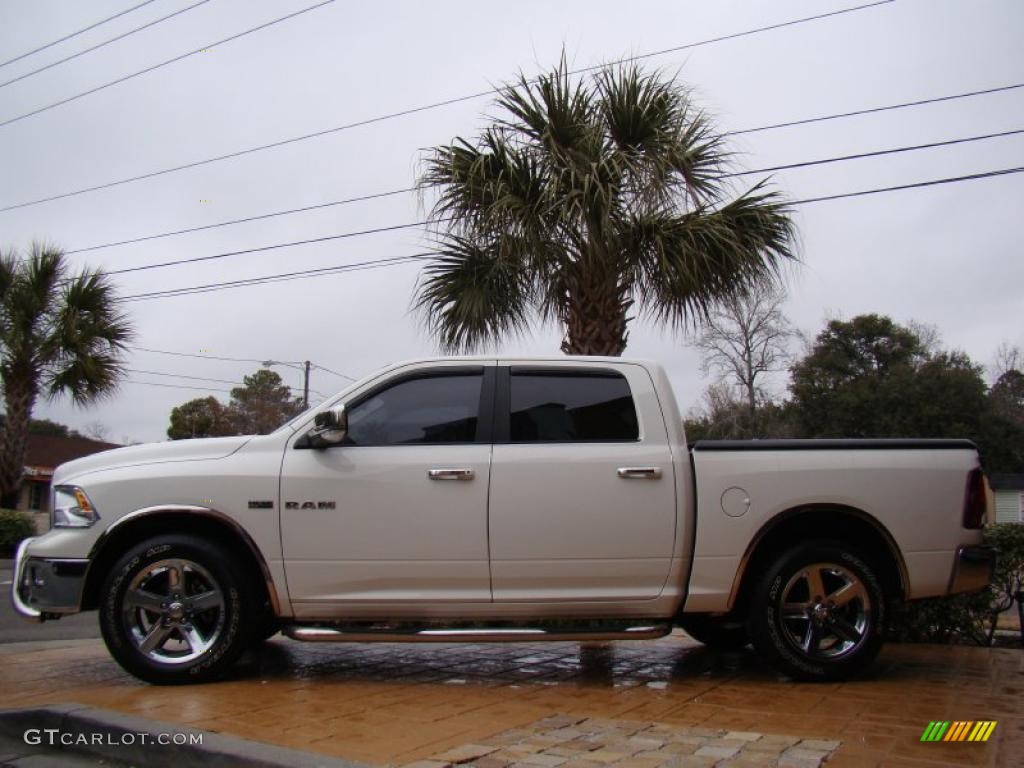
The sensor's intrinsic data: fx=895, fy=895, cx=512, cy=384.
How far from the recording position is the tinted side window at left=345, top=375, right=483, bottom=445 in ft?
16.9

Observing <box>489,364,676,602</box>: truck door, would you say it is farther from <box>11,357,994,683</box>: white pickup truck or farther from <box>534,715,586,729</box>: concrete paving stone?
<box>534,715,586,729</box>: concrete paving stone

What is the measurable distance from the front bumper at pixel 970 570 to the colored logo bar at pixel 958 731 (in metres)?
1.09

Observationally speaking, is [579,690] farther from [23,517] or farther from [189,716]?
[23,517]

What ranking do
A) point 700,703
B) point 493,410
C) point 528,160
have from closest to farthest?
point 700,703
point 493,410
point 528,160

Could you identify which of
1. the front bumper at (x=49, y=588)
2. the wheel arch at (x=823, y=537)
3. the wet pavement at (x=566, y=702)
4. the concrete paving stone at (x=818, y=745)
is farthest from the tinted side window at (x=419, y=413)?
the concrete paving stone at (x=818, y=745)

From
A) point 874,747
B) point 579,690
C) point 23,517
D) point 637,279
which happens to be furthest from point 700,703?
point 23,517

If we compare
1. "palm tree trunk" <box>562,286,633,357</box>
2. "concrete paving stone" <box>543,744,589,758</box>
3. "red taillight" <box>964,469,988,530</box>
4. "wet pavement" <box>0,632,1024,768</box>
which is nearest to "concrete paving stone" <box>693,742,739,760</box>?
"wet pavement" <box>0,632,1024,768</box>

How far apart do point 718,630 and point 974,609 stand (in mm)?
1922

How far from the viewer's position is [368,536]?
16.1ft

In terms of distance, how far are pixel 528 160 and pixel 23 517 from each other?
538 inches

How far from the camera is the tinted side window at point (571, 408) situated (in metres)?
5.17

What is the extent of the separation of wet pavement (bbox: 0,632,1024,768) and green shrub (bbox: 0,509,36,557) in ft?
40.4

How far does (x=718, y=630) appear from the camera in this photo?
6.06 m

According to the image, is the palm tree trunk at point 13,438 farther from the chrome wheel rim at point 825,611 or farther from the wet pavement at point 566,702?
the chrome wheel rim at point 825,611
